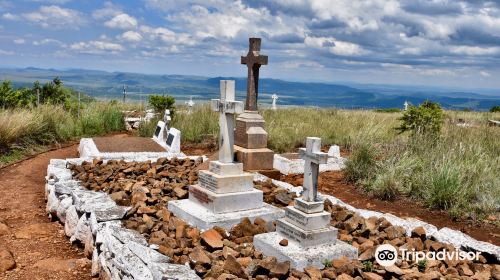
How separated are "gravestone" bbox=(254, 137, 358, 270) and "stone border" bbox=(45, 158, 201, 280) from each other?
0.90 metres

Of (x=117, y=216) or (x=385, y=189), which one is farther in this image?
(x=385, y=189)

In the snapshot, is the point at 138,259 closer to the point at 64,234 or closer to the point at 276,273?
the point at 276,273

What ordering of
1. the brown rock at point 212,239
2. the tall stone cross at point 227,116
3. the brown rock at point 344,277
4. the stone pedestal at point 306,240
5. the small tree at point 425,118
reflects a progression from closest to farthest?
the brown rock at point 344,277, the stone pedestal at point 306,240, the brown rock at point 212,239, the tall stone cross at point 227,116, the small tree at point 425,118

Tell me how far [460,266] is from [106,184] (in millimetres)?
4803

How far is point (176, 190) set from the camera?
630 centimetres

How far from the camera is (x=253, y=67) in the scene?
29.0 ft

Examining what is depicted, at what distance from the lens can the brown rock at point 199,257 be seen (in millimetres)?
4078

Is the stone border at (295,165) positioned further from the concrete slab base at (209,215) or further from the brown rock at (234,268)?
the brown rock at (234,268)

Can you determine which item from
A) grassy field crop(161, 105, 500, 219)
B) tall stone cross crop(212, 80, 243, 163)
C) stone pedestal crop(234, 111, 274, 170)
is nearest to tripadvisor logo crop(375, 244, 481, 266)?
grassy field crop(161, 105, 500, 219)

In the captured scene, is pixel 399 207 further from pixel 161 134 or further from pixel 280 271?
pixel 161 134

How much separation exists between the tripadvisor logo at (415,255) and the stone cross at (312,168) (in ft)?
2.69

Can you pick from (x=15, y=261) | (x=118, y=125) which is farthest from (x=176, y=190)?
(x=118, y=125)

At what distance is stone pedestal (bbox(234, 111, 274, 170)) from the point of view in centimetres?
852

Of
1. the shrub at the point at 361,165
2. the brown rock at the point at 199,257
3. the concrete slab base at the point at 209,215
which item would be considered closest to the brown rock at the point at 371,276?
the brown rock at the point at 199,257
